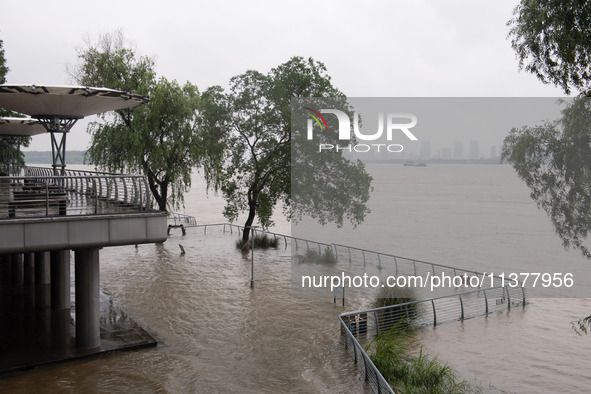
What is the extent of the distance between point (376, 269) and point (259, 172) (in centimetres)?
857

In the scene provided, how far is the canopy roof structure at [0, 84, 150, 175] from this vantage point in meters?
11.1

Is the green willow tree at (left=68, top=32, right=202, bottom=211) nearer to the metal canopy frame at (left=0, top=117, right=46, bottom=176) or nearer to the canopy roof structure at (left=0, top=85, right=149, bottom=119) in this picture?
the metal canopy frame at (left=0, top=117, right=46, bottom=176)

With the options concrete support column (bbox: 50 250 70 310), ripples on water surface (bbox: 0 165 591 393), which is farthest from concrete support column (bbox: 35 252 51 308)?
concrete support column (bbox: 50 250 70 310)

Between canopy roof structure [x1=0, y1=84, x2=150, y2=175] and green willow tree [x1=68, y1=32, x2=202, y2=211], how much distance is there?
682 inches

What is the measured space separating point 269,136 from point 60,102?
62.1 feet

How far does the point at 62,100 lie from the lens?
1166 cm

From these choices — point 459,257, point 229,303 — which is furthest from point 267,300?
point 459,257

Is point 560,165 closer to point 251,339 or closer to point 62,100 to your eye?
point 251,339

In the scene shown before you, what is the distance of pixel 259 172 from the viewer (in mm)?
30188

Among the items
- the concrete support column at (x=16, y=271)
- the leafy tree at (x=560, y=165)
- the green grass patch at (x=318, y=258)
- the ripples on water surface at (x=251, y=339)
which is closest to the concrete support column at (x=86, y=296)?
the ripples on water surface at (x=251, y=339)

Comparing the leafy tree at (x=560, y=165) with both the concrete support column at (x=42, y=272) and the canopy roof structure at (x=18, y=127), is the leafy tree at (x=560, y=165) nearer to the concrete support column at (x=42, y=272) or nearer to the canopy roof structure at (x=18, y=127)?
the concrete support column at (x=42, y=272)

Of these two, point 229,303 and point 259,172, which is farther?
point 259,172

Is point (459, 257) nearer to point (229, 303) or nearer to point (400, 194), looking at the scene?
point (229, 303)

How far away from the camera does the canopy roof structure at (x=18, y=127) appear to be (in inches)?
752
